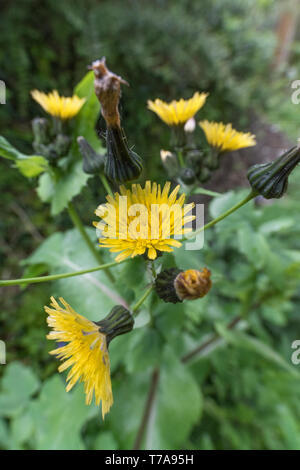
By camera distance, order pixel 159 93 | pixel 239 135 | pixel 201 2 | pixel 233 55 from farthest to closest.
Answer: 1. pixel 233 55
2. pixel 201 2
3. pixel 159 93
4. pixel 239 135

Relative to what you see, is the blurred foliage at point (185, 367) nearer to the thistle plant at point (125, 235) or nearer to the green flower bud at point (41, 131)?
the thistle plant at point (125, 235)

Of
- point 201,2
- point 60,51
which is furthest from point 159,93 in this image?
point 201,2

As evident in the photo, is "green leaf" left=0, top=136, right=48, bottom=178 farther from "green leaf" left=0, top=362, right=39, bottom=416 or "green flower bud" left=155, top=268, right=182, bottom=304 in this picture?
"green leaf" left=0, top=362, right=39, bottom=416

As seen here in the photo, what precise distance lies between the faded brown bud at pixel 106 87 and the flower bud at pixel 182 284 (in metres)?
0.26

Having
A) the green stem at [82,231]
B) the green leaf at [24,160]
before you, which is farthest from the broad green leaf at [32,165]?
the green stem at [82,231]

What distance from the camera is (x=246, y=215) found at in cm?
100

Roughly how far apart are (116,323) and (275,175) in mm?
346

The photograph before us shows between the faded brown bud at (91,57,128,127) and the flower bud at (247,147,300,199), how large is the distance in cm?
25

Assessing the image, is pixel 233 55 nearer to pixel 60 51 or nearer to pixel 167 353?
pixel 60 51

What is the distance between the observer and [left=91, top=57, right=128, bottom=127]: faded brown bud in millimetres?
416

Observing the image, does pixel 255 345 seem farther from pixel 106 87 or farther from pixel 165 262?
pixel 106 87

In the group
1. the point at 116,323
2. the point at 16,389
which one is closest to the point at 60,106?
the point at 116,323
